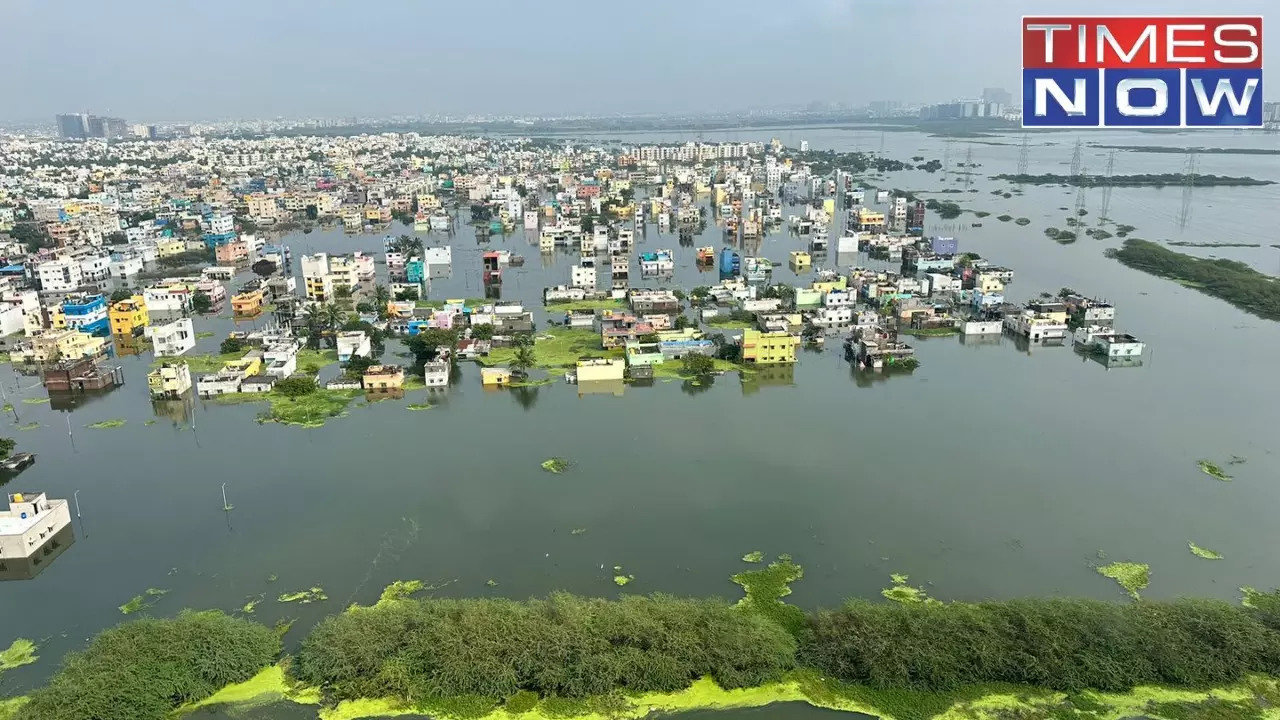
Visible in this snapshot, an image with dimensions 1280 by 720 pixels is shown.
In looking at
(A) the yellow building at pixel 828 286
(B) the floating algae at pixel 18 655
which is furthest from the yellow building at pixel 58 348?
(A) the yellow building at pixel 828 286

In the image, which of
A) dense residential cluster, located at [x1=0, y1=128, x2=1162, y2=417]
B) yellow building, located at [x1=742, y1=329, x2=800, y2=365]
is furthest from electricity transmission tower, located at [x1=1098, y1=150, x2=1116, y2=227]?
yellow building, located at [x1=742, y1=329, x2=800, y2=365]

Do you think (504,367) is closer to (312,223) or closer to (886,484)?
(886,484)

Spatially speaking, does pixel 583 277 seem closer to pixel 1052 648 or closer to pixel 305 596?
pixel 305 596

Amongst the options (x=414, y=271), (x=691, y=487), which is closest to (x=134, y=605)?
(x=691, y=487)

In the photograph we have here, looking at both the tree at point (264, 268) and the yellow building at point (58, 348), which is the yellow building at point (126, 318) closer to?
the yellow building at point (58, 348)

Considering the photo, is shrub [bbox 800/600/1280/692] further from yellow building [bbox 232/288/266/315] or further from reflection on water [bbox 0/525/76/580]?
yellow building [bbox 232/288/266/315]

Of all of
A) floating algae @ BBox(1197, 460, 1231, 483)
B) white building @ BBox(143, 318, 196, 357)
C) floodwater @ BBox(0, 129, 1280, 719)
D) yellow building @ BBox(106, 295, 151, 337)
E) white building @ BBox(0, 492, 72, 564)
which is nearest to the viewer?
floodwater @ BBox(0, 129, 1280, 719)

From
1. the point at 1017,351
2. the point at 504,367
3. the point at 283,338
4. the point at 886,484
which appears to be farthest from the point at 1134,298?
the point at 283,338
